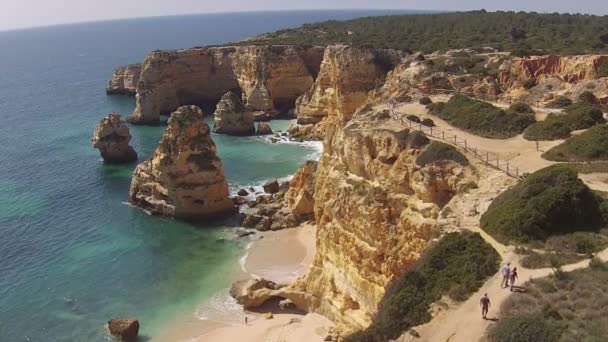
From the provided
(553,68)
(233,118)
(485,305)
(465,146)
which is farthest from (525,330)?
(233,118)

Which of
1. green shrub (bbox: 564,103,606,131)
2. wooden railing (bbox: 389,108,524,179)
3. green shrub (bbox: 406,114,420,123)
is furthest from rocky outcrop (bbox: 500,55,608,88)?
wooden railing (bbox: 389,108,524,179)

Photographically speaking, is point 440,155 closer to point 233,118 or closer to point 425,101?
point 425,101

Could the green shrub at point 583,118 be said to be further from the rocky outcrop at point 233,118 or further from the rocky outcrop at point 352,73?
the rocky outcrop at point 233,118

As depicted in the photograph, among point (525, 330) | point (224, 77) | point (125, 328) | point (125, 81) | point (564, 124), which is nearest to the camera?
point (525, 330)

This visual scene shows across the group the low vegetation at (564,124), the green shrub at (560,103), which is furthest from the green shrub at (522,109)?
the green shrub at (560,103)

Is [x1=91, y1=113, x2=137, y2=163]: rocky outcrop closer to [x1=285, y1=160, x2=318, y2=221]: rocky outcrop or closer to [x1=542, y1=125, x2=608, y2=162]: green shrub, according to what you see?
[x1=285, y1=160, x2=318, y2=221]: rocky outcrop

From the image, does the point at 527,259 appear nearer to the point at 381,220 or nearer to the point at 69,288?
the point at 381,220
